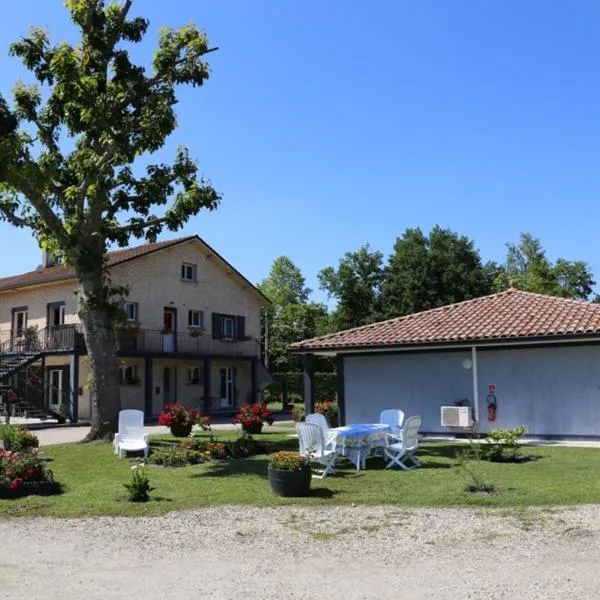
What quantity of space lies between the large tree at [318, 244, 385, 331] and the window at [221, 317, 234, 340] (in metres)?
16.3

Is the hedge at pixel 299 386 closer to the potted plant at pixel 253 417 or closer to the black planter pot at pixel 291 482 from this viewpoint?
the potted plant at pixel 253 417

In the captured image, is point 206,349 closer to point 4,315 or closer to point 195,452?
point 4,315

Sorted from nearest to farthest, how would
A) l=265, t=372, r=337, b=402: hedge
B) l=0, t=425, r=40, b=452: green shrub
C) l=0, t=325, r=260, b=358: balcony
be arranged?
l=0, t=425, r=40, b=452: green shrub < l=0, t=325, r=260, b=358: balcony < l=265, t=372, r=337, b=402: hedge

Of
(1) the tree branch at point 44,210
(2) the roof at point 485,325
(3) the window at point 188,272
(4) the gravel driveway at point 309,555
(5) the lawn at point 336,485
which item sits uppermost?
(3) the window at point 188,272

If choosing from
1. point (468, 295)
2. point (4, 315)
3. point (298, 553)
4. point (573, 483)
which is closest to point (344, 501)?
point (298, 553)

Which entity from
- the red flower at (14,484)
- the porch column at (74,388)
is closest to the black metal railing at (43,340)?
the porch column at (74,388)

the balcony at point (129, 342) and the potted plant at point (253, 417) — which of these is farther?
the balcony at point (129, 342)

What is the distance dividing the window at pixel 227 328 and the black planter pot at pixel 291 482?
964 inches

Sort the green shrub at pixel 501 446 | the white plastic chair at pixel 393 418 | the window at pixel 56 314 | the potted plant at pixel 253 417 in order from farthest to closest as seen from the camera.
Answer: the window at pixel 56 314 < the potted plant at pixel 253 417 < the white plastic chair at pixel 393 418 < the green shrub at pixel 501 446

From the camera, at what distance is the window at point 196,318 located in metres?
32.1

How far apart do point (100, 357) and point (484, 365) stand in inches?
378

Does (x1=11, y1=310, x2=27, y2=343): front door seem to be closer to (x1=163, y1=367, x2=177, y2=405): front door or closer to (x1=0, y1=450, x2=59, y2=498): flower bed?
(x1=163, y1=367, x2=177, y2=405): front door

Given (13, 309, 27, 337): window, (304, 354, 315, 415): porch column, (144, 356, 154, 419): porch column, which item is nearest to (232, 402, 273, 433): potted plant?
(304, 354, 315, 415): porch column

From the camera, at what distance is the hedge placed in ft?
119
